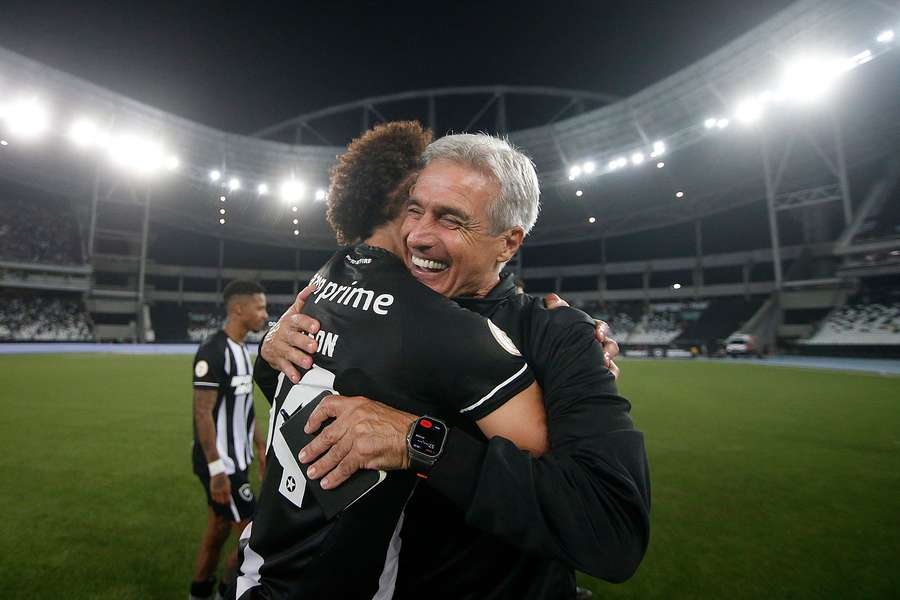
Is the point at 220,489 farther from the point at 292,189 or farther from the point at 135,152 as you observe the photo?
the point at 292,189

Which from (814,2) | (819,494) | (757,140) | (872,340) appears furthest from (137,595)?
(757,140)

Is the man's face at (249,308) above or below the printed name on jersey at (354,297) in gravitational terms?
above

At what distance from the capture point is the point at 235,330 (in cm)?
462

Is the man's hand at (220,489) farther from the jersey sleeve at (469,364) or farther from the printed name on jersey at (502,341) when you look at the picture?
the printed name on jersey at (502,341)

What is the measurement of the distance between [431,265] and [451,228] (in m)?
0.15

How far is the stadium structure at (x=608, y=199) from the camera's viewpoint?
24.8 metres

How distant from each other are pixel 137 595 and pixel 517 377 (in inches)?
151

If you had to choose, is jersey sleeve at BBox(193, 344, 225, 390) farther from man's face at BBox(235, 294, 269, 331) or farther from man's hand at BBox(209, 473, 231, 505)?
man's hand at BBox(209, 473, 231, 505)

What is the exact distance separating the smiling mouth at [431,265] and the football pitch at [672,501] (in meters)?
3.28

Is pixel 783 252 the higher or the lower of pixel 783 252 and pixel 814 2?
the lower

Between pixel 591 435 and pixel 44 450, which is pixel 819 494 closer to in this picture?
pixel 591 435

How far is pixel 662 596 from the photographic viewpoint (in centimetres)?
340

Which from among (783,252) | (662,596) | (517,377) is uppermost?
(783,252)

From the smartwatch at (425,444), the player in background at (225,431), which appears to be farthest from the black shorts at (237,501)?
the smartwatch at (425,444)
